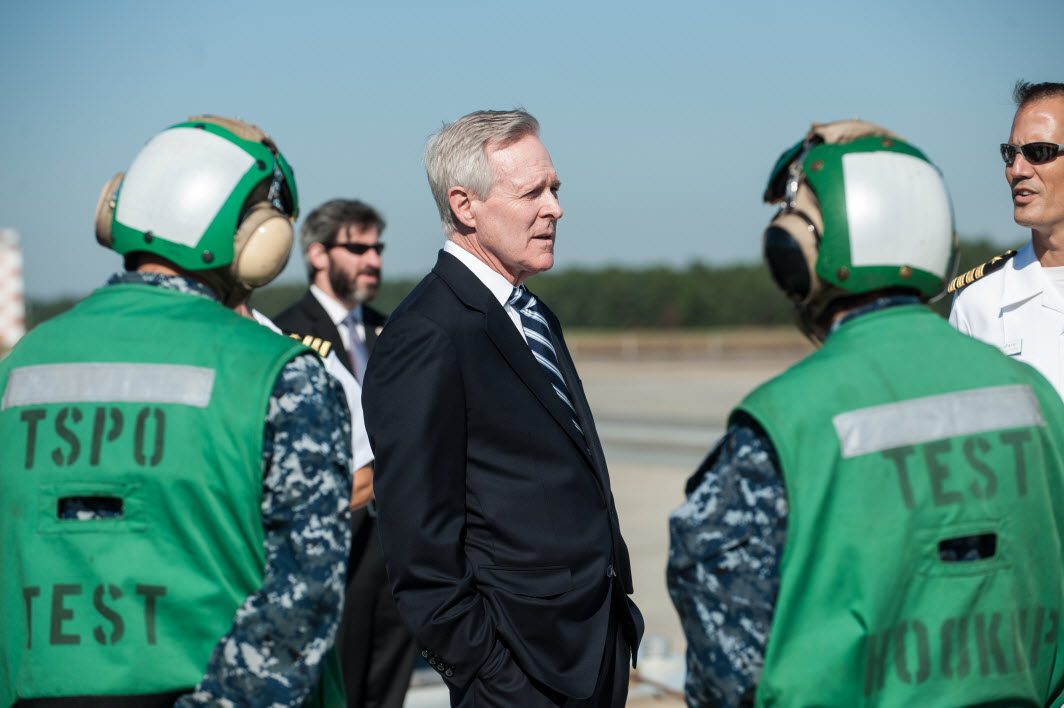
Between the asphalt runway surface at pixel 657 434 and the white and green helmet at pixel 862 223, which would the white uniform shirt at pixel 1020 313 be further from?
the asphalt runway surface at pixel 657 434

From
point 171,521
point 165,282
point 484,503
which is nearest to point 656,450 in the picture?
point 484,503

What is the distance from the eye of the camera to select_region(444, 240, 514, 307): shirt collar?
8.99ft

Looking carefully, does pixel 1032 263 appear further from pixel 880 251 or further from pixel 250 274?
pixel 250 274

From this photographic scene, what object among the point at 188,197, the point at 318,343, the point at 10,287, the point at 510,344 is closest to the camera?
the point at 188,197

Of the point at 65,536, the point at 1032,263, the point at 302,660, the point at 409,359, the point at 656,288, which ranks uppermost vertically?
the point at 1032,263

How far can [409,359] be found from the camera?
2.49 meters

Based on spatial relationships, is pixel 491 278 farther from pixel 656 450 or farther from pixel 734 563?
pixel 656 450

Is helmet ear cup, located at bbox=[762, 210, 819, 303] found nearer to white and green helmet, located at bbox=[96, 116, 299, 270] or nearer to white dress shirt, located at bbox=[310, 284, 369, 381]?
white and green helmet, located at bbox=[96, 116, 299, 270]

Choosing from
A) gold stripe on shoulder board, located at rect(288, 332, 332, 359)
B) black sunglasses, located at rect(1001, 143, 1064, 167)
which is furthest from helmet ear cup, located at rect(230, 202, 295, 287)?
black sunglasses, located at rect(1001, 143, 1064, 167)

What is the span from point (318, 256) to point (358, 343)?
0.48 meters

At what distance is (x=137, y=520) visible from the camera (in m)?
1.96

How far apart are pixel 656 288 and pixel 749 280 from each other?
4647 millimetres

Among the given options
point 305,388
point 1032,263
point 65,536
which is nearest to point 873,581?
point 305,388

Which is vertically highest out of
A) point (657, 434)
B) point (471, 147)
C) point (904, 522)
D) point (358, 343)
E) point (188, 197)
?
point (471, 147)
